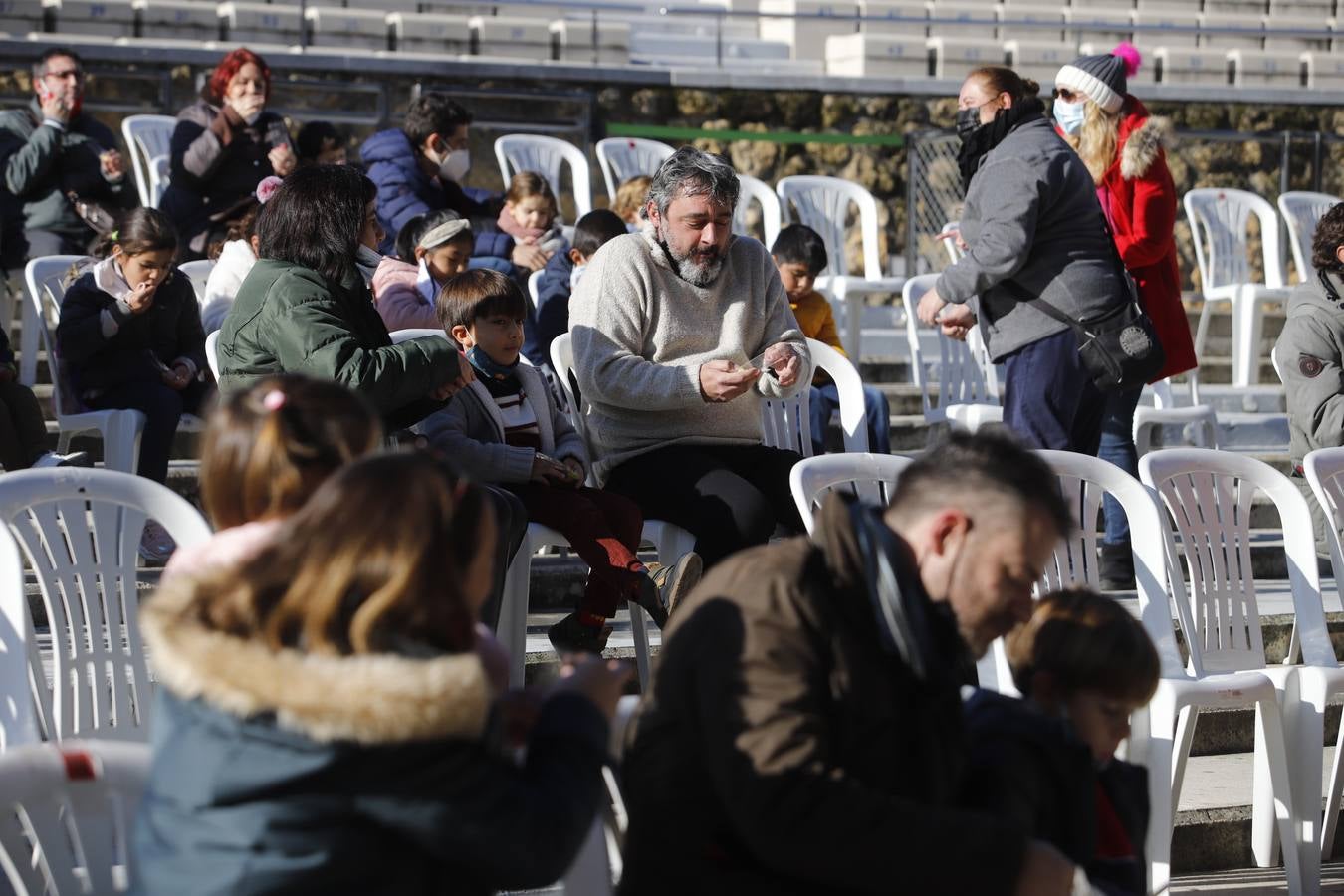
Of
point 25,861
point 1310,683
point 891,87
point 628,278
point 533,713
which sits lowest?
point 1310,683

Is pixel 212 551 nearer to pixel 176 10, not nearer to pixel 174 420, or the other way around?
A: pixel 174 420

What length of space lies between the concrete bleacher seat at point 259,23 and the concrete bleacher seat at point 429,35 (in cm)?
73

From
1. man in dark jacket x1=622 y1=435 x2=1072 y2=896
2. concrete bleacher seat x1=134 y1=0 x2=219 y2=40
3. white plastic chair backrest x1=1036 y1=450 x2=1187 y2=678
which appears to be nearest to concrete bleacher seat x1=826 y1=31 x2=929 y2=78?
concrete bleacher seat x1=134 y1=0 x2=219 y2=40

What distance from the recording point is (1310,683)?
3289mm

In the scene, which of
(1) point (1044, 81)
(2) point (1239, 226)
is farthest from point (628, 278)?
(1) point (1044, 81)

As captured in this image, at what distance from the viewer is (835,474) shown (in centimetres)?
323

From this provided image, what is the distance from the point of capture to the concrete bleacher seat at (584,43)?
10.6 meters

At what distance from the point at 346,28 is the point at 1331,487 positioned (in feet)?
25.6

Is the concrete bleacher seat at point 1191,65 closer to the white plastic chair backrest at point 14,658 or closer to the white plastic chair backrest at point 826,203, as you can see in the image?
the white plastic chair backrest at point 826,203

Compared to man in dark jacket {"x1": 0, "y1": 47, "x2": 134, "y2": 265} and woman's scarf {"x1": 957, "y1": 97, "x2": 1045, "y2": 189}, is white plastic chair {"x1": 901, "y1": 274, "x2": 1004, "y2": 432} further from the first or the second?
man in dark jacket {"x1": 0, "y1": 47, "x2": 134, "y2": 265}

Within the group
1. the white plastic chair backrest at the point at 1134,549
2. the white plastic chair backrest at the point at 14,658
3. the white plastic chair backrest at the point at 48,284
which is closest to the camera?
the white plastic chair backrest at the point at 14,658

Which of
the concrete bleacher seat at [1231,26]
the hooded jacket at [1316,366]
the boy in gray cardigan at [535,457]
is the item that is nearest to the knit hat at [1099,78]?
the hooded jacket at [1316,366]

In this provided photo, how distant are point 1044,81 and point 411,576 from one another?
10288 mm

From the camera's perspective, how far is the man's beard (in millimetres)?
3918
